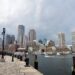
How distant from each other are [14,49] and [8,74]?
143 metres

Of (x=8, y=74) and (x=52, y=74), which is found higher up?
(x=8, y=74)

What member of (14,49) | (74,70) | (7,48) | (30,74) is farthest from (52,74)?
(7,48)

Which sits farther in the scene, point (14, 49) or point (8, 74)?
point (14, 49)

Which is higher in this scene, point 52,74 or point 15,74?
point 15,74

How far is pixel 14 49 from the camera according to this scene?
163 metres

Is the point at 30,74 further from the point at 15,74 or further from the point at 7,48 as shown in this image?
the point at 7,48

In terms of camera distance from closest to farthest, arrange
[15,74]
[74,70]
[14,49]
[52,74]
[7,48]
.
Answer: [15,74], [74,70], [52,74], [14,49], [7,48]

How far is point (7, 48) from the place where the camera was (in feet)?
589

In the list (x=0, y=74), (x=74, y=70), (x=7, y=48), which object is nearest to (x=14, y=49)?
(x=7, y=48)

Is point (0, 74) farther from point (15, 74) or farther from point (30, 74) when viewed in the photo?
point (30, 74)

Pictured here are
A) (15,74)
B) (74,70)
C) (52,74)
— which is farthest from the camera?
(52,74)

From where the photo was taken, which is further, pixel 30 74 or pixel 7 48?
pixel 7 48

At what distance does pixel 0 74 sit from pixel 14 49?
5645 inches

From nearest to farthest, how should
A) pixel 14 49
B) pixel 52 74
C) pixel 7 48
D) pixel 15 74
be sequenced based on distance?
pixel 15 74, pixel 52 74, pixel 14 49, pixel 7 48
